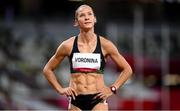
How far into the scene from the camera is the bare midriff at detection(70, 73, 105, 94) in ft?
21.4

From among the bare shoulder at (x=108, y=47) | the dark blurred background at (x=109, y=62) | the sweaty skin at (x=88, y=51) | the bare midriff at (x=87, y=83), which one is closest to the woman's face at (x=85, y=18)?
the sweaty skin at (x=88, y=51)

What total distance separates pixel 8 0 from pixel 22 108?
2134 mm

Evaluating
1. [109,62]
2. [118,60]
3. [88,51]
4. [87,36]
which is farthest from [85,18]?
[109,62]

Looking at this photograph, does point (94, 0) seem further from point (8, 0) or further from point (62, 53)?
point (62, 53)

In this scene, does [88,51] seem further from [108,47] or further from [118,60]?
[118,60]

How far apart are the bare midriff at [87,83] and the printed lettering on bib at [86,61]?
57 mm

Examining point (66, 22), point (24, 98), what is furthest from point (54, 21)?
point (24, 98)

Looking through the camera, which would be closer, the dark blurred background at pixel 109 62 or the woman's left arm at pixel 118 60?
the woman's left arm at pixel 118 60

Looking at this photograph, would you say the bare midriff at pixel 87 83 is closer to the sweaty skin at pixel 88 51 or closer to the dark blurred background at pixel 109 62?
the sweaty skin at pixel 88 51

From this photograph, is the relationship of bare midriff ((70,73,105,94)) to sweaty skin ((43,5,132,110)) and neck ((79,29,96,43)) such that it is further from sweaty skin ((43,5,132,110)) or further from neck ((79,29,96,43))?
neck ((79,29,96,43))

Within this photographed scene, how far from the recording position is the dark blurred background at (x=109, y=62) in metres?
13.4

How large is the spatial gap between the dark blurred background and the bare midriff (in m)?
6.67

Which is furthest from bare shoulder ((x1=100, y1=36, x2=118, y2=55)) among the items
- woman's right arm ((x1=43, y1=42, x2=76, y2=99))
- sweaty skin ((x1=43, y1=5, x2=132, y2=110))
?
woman's right arm ((x1=43, y1=42, x2=76, y2=99))

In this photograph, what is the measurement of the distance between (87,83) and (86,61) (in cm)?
21
